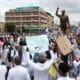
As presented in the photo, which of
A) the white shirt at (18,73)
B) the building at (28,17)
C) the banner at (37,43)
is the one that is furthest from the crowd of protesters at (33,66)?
the building at (28,17)

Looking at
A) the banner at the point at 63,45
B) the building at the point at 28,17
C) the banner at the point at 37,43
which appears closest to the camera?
the banner at the point at 63,45

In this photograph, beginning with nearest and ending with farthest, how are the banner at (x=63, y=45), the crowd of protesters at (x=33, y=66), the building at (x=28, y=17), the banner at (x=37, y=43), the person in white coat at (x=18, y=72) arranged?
the crowd of protesters at (x=33, y=66), the person in white coat at (x=18, y=72), the banner at (x=63, y=45), the banner at (x=37, y=43), the building at (x=28, y=17)

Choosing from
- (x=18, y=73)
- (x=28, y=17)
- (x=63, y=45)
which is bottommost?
(x=18, y=73)

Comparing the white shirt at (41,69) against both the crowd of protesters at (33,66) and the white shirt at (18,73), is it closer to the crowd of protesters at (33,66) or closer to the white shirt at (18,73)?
the crowd of protesters at (33,66)

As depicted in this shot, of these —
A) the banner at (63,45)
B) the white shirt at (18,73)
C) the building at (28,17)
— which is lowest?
the white shirt at (18,73)

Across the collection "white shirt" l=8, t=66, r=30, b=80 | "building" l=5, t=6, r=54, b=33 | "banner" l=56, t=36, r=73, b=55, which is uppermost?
"building" l=5, t=6, r=54, b=33

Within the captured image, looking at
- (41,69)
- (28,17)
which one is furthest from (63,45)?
(28,17)

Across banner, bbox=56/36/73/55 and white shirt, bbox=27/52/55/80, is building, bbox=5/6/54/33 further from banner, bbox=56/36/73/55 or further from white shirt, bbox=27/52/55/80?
white shirt, bbox=27/52/55/80

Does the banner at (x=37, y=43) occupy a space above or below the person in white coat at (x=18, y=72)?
above

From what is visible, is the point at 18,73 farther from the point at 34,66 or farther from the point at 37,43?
the point at 37,43

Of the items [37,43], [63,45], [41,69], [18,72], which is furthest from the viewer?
[37,43]

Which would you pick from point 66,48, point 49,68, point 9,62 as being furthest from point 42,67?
point 9,62

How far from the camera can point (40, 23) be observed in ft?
517

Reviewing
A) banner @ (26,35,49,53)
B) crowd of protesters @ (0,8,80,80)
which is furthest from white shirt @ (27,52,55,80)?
banner @ (26,35,49,53)
